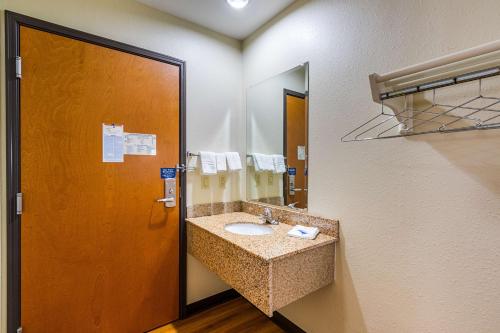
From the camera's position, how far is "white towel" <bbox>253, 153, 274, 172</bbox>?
2.15m

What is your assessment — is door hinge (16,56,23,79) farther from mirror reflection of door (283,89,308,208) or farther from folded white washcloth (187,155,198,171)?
mirror reflection of door (283,89,308,208)

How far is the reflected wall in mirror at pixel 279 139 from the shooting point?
71.4 inches

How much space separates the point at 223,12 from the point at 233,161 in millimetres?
1195

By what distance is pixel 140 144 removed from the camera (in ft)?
5.94

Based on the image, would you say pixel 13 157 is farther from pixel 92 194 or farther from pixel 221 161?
pixel 221 161

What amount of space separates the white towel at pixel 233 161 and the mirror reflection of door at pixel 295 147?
1.56 feet

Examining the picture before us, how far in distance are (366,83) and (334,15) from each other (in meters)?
0.52

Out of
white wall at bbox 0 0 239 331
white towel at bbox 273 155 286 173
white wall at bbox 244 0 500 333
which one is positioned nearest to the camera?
white wall at bbox 244 0 500 333

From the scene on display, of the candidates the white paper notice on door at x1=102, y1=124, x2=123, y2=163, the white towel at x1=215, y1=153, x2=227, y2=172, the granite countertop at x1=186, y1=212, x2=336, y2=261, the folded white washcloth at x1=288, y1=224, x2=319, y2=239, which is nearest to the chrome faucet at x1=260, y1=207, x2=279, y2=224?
the granite countertop at x1=186, y1=212, x2=336, y2=261

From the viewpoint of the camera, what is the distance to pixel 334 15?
5.14 ft

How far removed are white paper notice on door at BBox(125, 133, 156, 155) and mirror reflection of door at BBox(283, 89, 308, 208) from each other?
1016 millimetres

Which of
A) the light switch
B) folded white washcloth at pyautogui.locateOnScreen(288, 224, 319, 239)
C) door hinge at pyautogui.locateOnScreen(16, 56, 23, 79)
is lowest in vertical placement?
folded white washcloth at pyautogui.locateOnScreen(288, 224, 319, 239)

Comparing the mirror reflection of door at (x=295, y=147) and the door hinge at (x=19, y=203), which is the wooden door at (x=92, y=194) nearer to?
the door hinge at (x=19, y=203)

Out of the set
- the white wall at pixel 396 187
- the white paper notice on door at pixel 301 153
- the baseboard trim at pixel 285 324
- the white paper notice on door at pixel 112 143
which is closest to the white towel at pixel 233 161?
the white paper notice on door at pixel 301 153
